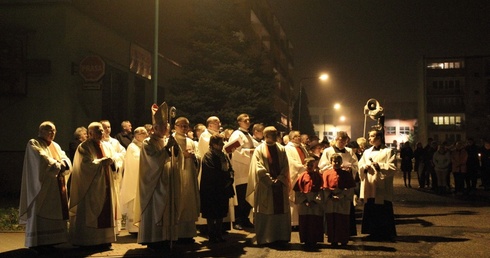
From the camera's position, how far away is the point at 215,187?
10555 millimetres

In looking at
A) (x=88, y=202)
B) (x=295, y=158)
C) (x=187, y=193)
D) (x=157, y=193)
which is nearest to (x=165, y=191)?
(x=157, y=193)

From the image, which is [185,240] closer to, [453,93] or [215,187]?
[215,187]

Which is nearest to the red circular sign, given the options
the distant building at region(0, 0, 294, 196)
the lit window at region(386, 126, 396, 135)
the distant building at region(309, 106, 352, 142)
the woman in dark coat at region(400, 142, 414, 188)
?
the distant building at region(0, 0, 294, 196)

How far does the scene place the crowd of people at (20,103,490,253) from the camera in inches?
373

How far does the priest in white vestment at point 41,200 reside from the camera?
9.31 meters

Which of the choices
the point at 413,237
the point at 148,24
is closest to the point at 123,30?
the point at 148,24

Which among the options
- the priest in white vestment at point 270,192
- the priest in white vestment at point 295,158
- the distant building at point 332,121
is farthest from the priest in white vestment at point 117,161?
the distant building at point 332,121

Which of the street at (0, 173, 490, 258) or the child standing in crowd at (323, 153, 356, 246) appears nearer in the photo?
the street at (0, 173, 490, 258)

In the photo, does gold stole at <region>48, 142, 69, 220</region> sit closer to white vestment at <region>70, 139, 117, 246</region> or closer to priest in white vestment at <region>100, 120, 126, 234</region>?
white vestment at <region>70, 139, 117, 246</region>

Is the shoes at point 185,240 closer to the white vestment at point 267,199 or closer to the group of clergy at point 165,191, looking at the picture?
the group of clergy at point 165,191

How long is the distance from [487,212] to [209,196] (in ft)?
30.5

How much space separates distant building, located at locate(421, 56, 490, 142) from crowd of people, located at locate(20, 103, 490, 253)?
82.2 m

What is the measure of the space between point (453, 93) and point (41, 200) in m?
89.0

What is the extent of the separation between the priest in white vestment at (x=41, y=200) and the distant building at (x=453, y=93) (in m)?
86.1
